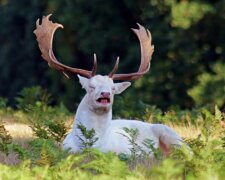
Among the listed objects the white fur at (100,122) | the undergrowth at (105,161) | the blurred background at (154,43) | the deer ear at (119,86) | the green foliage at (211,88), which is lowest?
the undergrowth at (105,161)

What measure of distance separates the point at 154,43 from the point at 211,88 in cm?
285

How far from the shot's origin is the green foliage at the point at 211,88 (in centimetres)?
3152

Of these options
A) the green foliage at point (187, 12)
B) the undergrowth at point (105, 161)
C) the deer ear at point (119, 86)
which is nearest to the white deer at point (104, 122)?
the deer ear at point (119, 86)

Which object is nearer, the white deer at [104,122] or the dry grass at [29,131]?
the white deer at [104,122]

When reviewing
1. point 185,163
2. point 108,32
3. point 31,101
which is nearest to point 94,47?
point 108,32

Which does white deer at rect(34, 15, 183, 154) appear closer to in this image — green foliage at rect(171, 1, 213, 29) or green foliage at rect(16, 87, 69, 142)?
green foliage at rect(16, 87, 69, 142)

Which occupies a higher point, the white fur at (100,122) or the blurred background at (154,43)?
the blurred background at (154,43)

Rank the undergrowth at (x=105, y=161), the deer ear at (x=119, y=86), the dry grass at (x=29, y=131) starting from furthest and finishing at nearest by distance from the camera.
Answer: the dry grass at (x=29, y=131)
the deer ear at (x=119, y=86)
the undergrowth at (x=105, y=161)

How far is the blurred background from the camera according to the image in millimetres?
32812

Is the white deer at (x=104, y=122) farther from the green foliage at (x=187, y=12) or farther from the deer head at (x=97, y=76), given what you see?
the green foliage at (x=187, y=12)

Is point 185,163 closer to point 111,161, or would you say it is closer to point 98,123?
point 111,161

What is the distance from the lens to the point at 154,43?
34.2 metres

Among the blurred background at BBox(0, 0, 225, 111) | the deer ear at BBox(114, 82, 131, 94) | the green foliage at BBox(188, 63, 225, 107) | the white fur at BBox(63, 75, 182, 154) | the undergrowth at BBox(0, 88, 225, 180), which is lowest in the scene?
the undergrowth at BBox(0, 88, 225, 180)

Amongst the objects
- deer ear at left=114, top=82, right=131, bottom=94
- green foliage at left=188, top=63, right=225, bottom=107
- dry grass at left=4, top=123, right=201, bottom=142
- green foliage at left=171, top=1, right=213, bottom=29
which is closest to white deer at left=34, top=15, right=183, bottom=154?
deer ear at left=114, top=82, right=131, bottom=94
